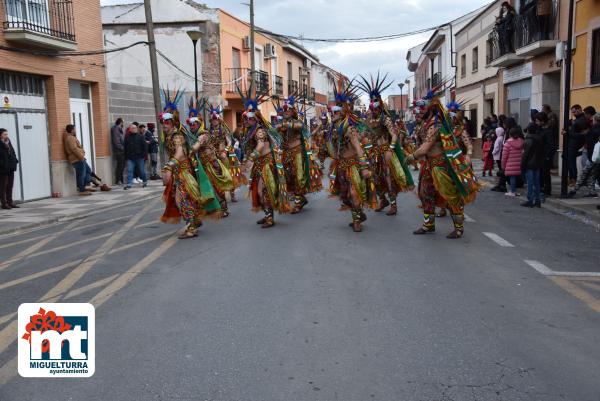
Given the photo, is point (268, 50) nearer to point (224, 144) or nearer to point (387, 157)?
point (224, 144)

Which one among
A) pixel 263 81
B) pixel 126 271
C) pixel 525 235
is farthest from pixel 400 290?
pixel 263 81

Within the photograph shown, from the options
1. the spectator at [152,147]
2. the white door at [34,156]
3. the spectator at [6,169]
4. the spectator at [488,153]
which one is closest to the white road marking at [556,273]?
the spectator at [6,169]

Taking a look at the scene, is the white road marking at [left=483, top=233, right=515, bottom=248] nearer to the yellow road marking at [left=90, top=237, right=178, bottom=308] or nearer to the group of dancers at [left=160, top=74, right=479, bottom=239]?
the group of dancers at [left=160, top=74, right=479, bottom=239]

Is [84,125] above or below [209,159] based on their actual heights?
above

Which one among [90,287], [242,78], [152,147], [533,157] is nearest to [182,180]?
[90,287]

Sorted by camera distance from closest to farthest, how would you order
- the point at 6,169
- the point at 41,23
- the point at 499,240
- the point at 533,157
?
the point at 499,240 → the point at 533,157 → the point at 6,169 → the point at 41,23

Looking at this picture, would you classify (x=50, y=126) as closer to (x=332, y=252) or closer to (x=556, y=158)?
(x=332, y=252)

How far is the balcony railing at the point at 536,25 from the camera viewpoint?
1788 centimetres

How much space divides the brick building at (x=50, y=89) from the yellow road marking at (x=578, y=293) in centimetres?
1209

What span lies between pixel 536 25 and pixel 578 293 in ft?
48.6

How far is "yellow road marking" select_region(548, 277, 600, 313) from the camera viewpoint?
5.28m

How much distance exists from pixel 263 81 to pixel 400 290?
3015cm

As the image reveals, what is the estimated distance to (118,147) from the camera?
17.9 m

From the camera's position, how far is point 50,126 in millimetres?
15445
